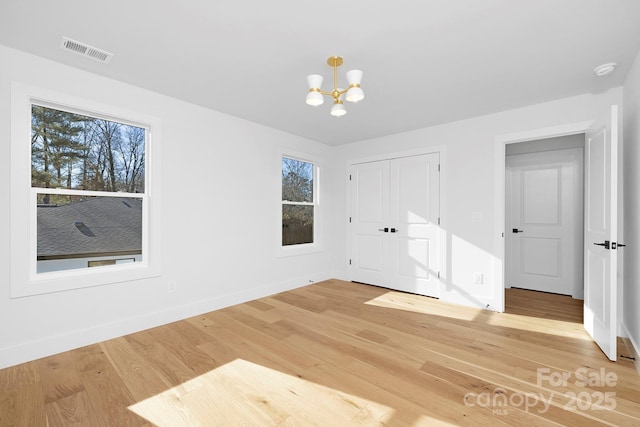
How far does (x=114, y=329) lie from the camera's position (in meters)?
2.79

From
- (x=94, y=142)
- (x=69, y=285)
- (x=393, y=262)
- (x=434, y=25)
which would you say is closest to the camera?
(x=434, y=25)

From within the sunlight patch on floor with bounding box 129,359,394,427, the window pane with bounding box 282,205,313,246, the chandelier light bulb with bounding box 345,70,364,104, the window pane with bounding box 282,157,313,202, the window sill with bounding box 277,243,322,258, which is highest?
the chandelier light bulb with bounding box 345,70,364,104

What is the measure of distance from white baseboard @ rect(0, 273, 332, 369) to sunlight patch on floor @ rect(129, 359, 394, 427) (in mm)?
1251

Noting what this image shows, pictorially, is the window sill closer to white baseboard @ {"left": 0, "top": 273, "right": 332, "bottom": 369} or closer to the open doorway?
white baseboard @ {"left": 0, "top": 273, "right": 332, "bottom": 369}

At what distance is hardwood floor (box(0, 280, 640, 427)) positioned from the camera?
5.68 ft

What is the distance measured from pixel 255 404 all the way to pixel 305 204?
3491 mm

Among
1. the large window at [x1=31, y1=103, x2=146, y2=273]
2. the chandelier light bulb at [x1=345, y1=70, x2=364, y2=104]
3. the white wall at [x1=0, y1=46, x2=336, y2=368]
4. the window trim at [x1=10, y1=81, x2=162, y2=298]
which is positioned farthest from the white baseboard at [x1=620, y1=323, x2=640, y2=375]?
the large window at [x1=31, y1=103, x2=146, y2=273]

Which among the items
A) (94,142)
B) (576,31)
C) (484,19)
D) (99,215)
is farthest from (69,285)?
(576,31)

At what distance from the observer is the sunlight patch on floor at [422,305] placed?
353cm

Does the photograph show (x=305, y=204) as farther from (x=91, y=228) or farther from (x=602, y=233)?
(x=602, y=233)

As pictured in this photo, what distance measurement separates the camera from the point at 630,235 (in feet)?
8.63

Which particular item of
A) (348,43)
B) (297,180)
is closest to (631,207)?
(348,43)

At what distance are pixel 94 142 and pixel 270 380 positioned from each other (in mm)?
2736

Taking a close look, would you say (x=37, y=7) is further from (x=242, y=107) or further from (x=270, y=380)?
(x=270, y=380)
